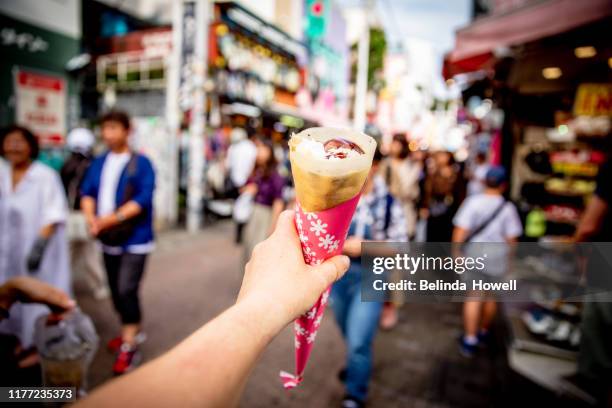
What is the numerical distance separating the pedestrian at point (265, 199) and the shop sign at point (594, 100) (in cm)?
356

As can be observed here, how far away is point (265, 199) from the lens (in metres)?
4.36

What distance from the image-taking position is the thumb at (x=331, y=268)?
0.99 m

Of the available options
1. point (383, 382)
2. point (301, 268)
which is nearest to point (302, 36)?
point (383, 382)

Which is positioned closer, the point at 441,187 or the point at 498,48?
the point at 498,48

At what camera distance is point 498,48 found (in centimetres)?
393

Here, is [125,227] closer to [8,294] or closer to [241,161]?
[8,294]

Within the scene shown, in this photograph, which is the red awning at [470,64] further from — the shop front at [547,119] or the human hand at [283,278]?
the human hand at [283,278]

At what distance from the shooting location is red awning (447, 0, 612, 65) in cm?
297

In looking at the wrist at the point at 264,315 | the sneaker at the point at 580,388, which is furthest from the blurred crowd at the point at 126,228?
the wrist at the point at 264,315

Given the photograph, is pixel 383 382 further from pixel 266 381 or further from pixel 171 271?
pixel 171 271

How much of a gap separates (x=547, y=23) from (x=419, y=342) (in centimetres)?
329

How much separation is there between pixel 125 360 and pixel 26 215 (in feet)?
4.73

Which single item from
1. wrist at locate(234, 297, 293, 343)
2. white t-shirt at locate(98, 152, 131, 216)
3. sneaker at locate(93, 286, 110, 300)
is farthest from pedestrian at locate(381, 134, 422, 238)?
sneaker at locate(93, 286, 110, 300)

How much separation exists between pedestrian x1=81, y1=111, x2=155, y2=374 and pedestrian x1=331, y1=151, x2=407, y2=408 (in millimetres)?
1745
